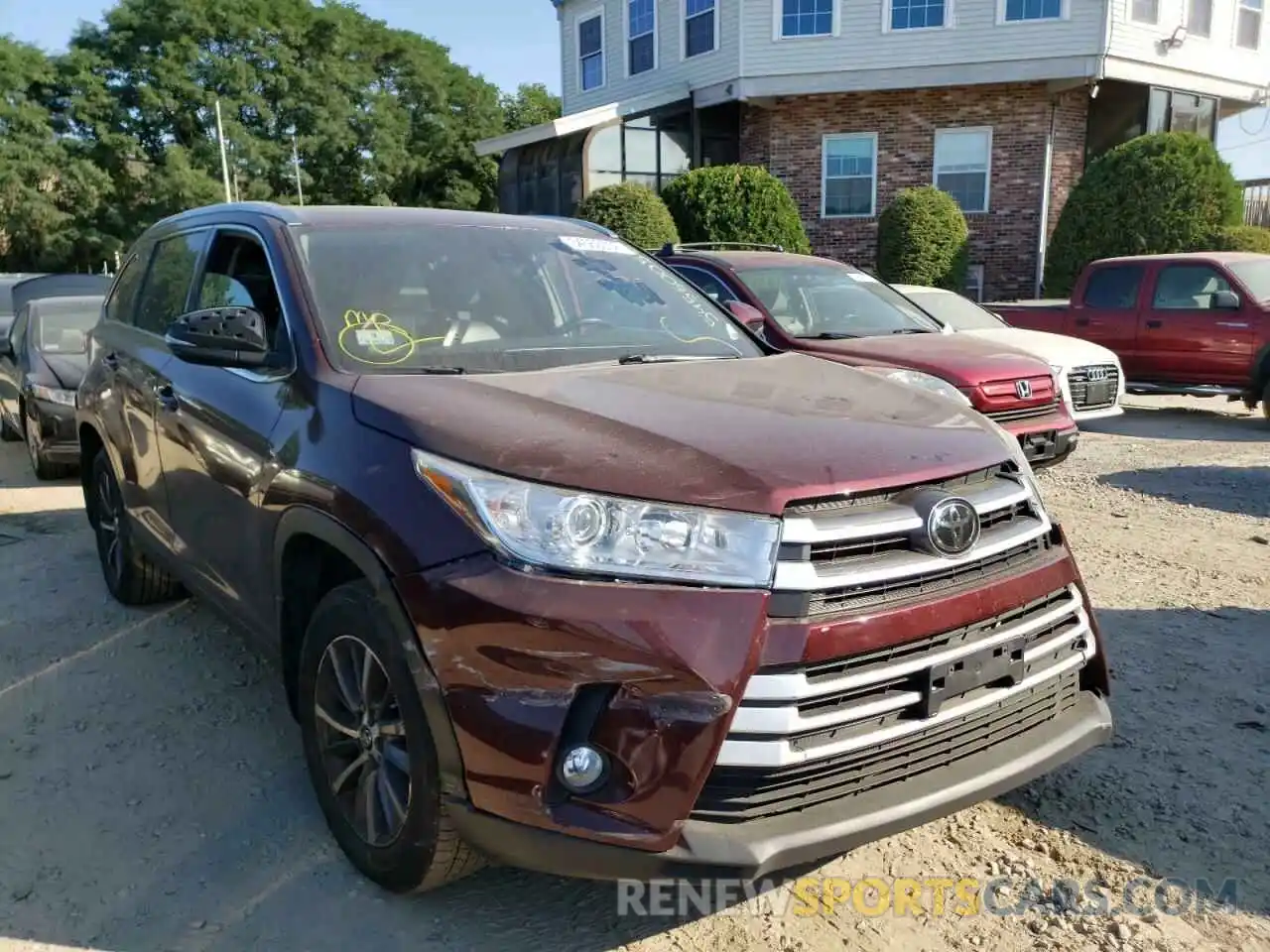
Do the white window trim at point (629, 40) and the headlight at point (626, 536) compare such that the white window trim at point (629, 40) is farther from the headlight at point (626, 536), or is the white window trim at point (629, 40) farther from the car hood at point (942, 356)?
the headlight at point (626, 536)

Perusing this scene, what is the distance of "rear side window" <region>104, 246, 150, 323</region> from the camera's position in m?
4.77

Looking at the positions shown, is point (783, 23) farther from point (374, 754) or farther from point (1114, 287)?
point (374, 754)

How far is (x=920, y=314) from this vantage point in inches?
318

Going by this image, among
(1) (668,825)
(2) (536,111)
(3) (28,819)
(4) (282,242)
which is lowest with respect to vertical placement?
(3) (28,819)

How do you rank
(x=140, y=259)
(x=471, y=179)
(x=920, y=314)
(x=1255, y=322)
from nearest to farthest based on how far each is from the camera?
(x=140, y=259), (x=920, y=314), (x=1255, y=322), (x=471, y=179)

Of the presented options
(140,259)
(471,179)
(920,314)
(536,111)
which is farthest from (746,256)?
(536,111)

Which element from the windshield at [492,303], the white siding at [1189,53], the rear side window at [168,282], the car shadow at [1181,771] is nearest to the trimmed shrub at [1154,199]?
the white siding at [1189,53]

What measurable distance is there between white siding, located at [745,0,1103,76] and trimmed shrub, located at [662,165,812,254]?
2.59 meters

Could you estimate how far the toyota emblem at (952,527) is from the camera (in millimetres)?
Answer: 2314

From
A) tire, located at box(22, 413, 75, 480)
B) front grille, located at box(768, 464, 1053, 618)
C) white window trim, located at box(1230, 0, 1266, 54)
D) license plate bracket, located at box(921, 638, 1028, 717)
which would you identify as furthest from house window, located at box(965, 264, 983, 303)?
license plate bracket, located at box(921, 638, 1028, 717)

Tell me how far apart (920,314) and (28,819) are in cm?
682

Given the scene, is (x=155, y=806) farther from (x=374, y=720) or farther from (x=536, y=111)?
(x=536, y=111)

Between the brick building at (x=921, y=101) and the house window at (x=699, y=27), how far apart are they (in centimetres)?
4

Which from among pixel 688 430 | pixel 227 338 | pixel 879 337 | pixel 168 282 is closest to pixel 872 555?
pixel 688 430
